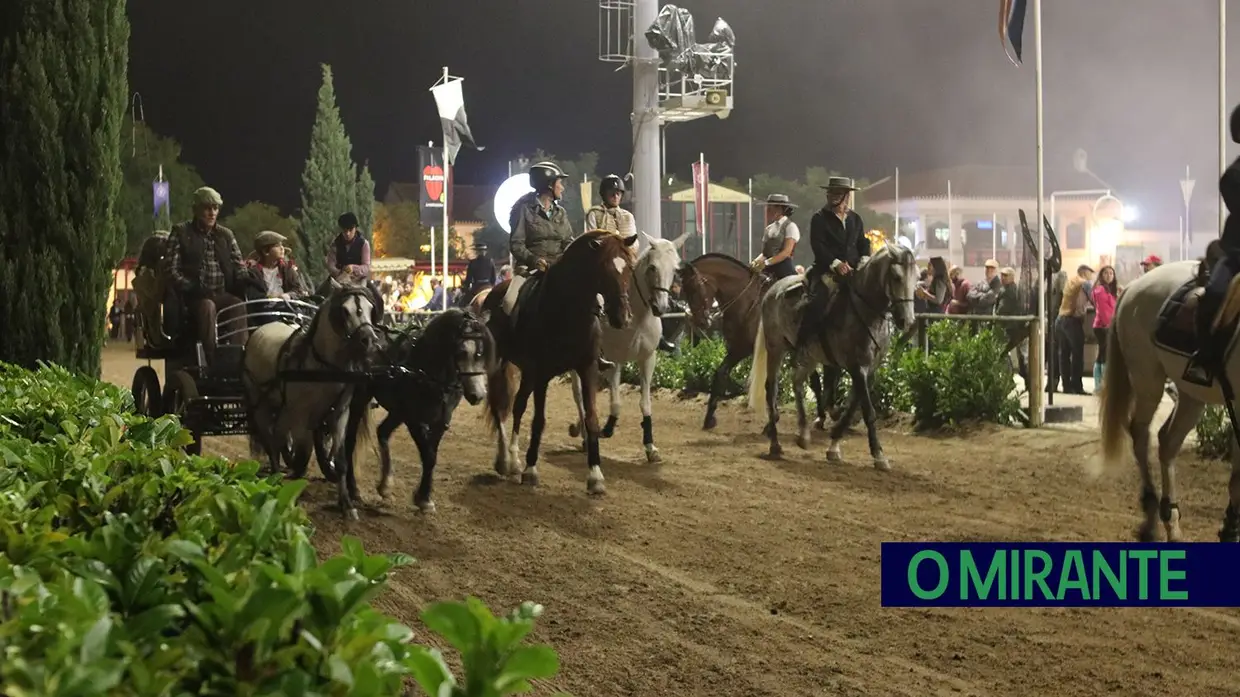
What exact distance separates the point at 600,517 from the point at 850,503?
197 centimetres

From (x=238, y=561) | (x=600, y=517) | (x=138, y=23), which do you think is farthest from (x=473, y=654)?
(x=138, y=23)

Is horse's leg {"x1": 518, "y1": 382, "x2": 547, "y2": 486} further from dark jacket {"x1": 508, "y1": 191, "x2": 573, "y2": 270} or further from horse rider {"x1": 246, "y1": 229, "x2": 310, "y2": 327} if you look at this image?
horse rider {"x1": 246, "y1": 229, "x2": 310, "y2": 327}

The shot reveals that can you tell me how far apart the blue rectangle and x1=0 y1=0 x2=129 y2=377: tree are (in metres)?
6.46

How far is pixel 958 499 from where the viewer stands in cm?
981

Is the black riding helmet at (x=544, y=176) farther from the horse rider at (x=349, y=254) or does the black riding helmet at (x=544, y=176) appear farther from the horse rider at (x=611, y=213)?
the horse rider at (x=349, y=254)

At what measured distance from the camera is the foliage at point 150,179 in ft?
172

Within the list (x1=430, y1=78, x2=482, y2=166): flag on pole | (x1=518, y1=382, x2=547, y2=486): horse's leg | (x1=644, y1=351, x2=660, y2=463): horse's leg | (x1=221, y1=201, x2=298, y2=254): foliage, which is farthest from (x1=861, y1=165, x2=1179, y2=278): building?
(x1=518, y1=382, x2=547, y2=486): horse's leg

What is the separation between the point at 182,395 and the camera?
9.87m

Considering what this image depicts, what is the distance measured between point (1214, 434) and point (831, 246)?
3771 millimetres

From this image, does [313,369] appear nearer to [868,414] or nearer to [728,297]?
[868,414]

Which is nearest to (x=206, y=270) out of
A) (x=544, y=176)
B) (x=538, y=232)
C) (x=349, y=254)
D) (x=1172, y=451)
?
(x=349, y=254)

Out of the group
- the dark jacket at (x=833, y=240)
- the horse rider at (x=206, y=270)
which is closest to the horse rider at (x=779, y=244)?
the dark jacket at (x=833, y=240)

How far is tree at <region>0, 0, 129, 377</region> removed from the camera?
9.08m

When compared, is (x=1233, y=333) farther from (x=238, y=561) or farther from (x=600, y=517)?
(x=238, y=561)
